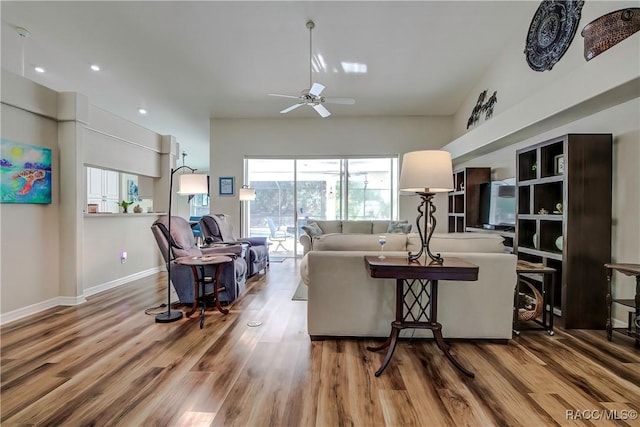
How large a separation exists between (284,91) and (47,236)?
13.6ft

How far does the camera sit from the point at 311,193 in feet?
22.9

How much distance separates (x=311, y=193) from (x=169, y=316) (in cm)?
439

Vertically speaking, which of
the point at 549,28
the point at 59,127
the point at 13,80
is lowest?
the point at 59,127

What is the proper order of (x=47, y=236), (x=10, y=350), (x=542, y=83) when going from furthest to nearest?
(x=542, y=83)
(x=47, y=236)
(x=10, y=350)

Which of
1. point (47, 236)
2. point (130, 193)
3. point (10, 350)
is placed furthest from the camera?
point (130, 193)

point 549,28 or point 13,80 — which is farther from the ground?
point 549,28

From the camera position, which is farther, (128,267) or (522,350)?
(128,267)

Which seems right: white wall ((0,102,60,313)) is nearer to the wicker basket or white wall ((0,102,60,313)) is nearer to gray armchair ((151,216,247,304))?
gray armchair ((151,216,247,304))

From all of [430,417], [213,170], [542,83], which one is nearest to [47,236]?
[213,170]

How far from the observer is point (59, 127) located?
3549 millimetres

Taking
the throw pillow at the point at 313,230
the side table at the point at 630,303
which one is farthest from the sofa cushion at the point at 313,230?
the side table at the point at 630,303

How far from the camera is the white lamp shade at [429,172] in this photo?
2150 mm

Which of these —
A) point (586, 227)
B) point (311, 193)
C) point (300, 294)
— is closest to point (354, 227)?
point (311, 193)

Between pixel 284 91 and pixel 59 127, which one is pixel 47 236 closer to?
pixel 59 127
